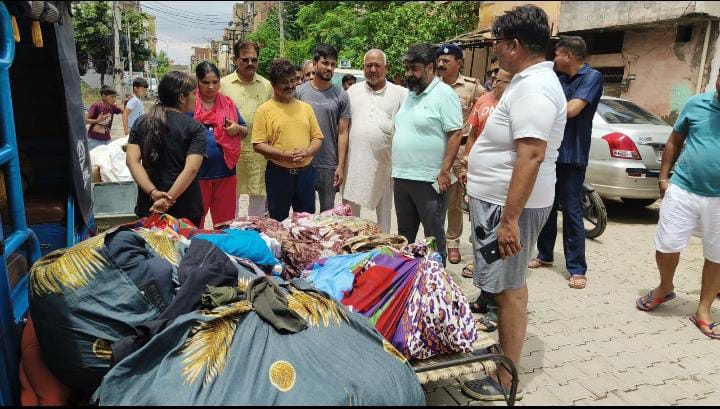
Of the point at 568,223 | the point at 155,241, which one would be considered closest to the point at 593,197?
→ the point at 568,223

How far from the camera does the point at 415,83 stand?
402 cm

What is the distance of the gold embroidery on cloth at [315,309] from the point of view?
93.4 inches

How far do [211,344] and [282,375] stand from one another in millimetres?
333

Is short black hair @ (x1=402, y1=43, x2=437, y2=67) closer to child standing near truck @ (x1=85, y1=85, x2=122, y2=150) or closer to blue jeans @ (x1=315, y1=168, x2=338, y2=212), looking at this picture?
blue jeans @ (x1=315, y1=168, x2=338, y2=212)

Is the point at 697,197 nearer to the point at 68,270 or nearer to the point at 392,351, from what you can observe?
the point at 392,351

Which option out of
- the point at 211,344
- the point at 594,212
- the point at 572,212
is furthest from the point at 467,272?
the point at 211,344

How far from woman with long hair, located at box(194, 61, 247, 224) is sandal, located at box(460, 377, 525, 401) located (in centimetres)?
262

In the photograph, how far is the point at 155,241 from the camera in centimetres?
268

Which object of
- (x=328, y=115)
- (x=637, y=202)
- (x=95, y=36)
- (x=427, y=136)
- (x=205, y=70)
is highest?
(x=95, y=36)

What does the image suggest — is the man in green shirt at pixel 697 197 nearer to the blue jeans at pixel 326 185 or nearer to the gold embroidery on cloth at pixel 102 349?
the blue jeans at pixel 326 185

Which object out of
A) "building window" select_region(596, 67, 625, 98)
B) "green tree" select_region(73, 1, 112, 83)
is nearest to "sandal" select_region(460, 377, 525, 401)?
"building window" select_region(596, 67, 625, 98)

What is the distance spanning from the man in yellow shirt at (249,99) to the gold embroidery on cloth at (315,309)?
9.16 ft

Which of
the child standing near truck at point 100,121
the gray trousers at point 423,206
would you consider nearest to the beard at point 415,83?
the gray trousers at point 423,206

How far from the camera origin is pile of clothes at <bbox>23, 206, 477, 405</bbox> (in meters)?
2.03
